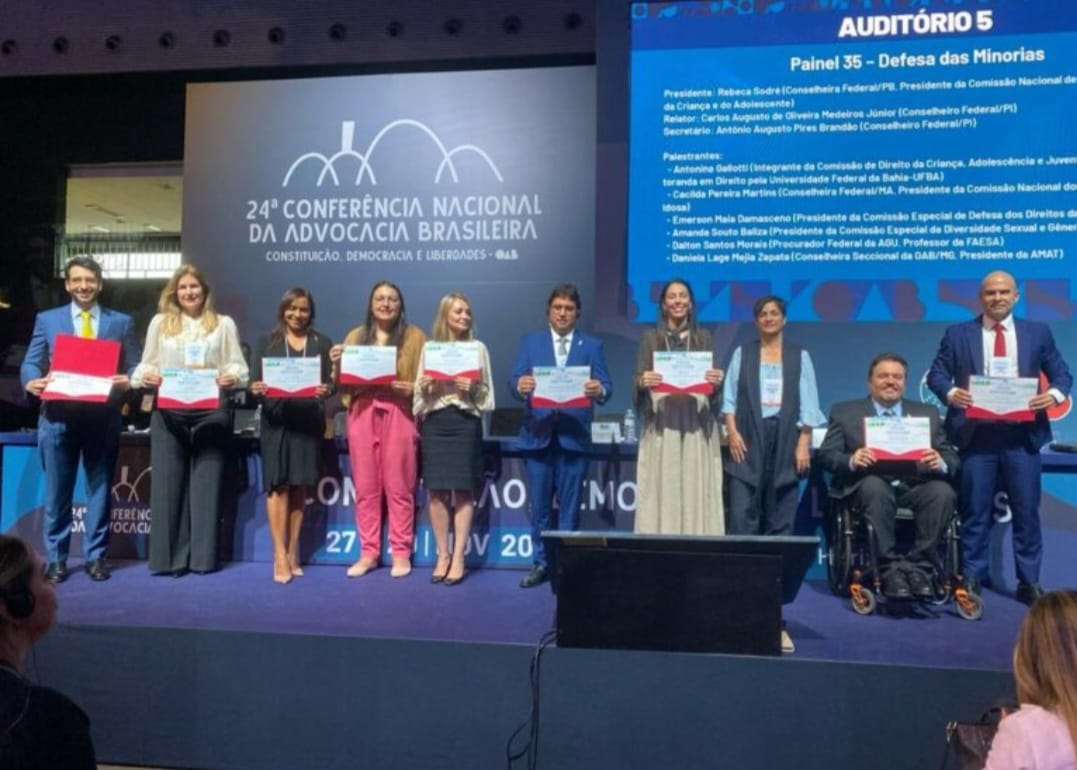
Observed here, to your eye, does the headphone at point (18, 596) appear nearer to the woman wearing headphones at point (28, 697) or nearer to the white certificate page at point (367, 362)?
the woman wearing headphones at point (28, 697)

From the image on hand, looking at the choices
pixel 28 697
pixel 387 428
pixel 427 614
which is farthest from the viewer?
pixel 387 428

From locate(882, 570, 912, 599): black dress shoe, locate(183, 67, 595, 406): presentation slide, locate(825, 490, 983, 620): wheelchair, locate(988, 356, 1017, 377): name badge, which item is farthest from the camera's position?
locate(183, 67, 595, 406): presentation slide

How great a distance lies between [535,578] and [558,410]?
0.78 m

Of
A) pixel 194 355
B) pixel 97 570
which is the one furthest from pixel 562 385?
pixel 97 570

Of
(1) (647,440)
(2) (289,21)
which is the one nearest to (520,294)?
(1) (647,440)

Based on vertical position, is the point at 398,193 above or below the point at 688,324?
above

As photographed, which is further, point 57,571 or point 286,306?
point 286,306

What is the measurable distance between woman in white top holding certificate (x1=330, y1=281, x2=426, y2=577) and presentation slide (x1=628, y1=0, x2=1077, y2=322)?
156cm

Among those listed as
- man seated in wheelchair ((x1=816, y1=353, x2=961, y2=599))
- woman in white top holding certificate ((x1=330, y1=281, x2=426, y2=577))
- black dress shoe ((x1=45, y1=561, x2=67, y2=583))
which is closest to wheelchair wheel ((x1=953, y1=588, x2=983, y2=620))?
man seated in wheelchair ((x1=816, y1=353, x2=961, y2=599))

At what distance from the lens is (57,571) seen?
3945 mm

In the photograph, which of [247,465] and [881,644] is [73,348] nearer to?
[247,465]

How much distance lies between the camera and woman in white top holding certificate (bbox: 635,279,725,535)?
388cm

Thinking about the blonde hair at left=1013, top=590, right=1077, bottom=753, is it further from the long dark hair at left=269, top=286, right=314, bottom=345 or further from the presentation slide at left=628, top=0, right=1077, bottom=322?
the presentation slide at left=628, top=0, right=1077, bottom=322

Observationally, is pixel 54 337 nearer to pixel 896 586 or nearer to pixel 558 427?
pixel 558 427
